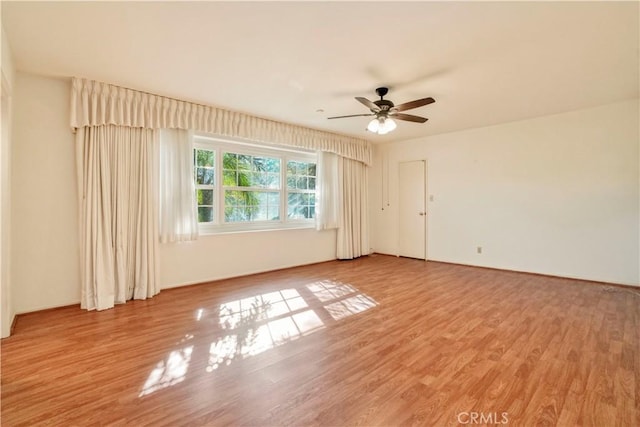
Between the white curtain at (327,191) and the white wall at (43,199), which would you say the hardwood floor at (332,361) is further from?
the white curtain at (327,191)

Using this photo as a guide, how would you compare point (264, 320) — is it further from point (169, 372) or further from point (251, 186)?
point (251, 186)

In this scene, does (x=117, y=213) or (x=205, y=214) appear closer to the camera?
(x=117, y=213)

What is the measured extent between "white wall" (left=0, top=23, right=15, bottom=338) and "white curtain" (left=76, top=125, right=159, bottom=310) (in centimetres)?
58

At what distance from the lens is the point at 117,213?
3.47 meters

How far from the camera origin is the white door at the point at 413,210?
621cm

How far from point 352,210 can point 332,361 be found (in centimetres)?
427

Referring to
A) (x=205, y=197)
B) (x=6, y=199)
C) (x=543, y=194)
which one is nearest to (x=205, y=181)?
(x=205, y=197)

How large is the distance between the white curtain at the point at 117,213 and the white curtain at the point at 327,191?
9.42 ft

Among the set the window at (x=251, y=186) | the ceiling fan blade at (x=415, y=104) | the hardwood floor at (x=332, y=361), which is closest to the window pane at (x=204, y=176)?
the window at (x=251, y=186)

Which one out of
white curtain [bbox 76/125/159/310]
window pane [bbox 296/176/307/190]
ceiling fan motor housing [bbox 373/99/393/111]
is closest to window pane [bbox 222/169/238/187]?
white curtain [bbox 76/125/159/310]

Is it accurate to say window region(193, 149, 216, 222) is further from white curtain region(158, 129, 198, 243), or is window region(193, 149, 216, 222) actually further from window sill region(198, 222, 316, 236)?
white curtain region(158, 129, 198, 243)

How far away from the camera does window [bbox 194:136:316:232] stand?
449 centimetres

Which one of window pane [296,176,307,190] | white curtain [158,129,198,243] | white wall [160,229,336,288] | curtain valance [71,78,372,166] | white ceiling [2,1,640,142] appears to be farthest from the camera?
window pane [296,176,307,190]

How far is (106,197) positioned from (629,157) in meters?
6.74
